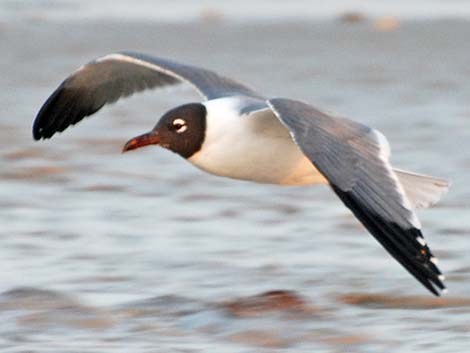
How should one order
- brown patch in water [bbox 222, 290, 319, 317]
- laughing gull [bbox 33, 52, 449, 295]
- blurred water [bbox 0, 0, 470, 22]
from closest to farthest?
1. laughing gull [bbox 33, 52, 449, 295]
2. brown patch in water [bbox 222, 290, 319, 317]
3. blurred water [bbox 0, 0, 470, 22]

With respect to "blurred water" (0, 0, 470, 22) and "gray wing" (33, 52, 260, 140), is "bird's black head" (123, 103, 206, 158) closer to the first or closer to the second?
"gray wing" (33, 52, 260, 140)

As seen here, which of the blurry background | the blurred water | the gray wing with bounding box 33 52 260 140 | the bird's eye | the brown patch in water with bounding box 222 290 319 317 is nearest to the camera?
the blurry background

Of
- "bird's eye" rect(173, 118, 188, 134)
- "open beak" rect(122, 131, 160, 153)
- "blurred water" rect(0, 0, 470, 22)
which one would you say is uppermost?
"blurred water" rect(0, 0, 470, 22)

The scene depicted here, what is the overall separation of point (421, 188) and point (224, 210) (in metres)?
1.55

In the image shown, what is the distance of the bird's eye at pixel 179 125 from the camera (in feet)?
24.4

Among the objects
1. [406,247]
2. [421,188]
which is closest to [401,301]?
[421,188]

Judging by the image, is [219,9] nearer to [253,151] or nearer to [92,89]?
[92,89]

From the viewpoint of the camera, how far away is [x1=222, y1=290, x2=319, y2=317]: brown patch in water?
688cm

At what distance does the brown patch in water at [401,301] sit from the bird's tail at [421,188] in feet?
1.76

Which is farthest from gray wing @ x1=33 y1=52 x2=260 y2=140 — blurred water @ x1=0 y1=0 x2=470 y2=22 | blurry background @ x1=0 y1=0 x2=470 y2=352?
blurred water @ x1=0 y1=0 x2=470 y2=22

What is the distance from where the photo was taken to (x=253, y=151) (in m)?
7.32

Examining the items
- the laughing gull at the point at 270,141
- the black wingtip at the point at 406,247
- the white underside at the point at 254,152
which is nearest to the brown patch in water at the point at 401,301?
the laughing gull at the point at 270,141

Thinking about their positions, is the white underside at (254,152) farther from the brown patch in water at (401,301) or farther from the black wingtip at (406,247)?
the black wingtip at (406,247)

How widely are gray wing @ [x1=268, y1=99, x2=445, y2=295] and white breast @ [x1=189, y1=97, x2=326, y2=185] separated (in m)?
0.38
